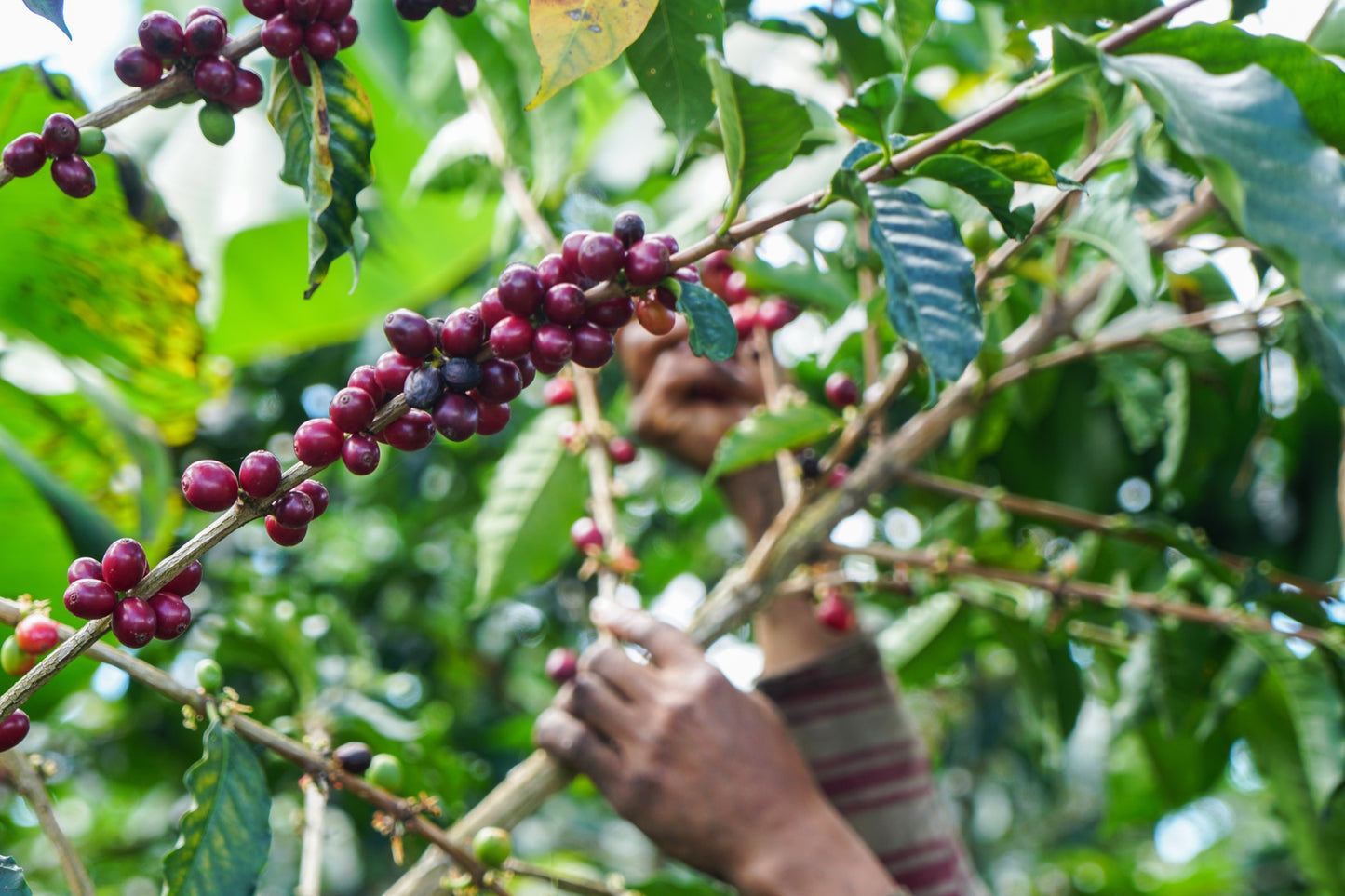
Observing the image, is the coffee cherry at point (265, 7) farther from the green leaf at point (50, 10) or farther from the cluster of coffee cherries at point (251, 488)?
the cluster of coffee cherries at point (251, 488)

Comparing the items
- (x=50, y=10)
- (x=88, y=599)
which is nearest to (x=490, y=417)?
(x=88, y=599)

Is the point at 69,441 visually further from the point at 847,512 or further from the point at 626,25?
the point at 626,25

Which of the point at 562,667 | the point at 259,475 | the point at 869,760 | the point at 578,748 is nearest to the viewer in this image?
the point at 259,475

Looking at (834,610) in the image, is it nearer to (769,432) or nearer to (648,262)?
(769,432)

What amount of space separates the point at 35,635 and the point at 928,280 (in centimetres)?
58

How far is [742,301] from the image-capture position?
1.39 metres

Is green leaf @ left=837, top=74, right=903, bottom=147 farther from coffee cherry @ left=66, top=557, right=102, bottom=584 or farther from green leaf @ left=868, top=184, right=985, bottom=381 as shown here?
coffee cherry @ left=66, top=557, right=102, bottom=584

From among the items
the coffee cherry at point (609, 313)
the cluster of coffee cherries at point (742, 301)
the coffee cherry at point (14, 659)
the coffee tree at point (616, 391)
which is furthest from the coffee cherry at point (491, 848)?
the cluster of coffee cherries at point (742, 301)

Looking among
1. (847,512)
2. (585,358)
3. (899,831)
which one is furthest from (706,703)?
(585,358)

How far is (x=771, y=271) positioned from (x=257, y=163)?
1.54m

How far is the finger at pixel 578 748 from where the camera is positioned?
1.05 m

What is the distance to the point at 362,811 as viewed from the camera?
1.76 meters

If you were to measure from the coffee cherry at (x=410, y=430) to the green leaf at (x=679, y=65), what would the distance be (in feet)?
0.87

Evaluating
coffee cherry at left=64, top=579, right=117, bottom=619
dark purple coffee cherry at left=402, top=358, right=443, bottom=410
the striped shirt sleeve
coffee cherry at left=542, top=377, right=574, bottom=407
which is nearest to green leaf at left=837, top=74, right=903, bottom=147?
dark purple coffee cherry at left=402, top=358, right=443, bottom=410
